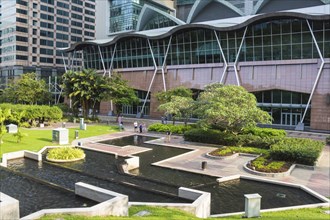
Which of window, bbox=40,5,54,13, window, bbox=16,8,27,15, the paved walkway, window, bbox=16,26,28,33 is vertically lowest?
the paved walkway

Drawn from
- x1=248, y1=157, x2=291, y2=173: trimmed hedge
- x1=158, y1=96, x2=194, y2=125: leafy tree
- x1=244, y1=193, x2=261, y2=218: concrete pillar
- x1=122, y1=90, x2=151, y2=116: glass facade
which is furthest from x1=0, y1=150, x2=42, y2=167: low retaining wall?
x1=122, y1=90, x2=151, y2=116: glass facade

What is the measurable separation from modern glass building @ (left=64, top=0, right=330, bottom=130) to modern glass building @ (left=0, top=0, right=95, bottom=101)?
3500 centimetres

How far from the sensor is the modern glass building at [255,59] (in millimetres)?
45625

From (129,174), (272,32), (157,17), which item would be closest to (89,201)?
(129,174)

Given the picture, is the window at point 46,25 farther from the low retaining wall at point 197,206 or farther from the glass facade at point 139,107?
the low retaining wall at point 197,206

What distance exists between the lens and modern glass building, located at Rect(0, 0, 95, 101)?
308 ft

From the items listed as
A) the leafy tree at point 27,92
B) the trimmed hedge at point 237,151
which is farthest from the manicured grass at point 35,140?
the leafy tree at point 27,92

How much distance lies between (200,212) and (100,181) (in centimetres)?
799

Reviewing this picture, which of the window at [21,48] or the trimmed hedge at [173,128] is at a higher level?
the window at [21,48]

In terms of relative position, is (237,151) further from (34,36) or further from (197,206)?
(34,36)

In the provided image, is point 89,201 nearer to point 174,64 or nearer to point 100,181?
point 100,181

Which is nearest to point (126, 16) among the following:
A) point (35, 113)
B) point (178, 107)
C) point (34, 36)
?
point (34, 36)

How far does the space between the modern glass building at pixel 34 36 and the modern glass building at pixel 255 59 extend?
34996 millimetres

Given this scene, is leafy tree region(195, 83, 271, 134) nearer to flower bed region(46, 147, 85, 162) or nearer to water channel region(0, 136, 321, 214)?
water channel region(0, 136, 321, 214)
